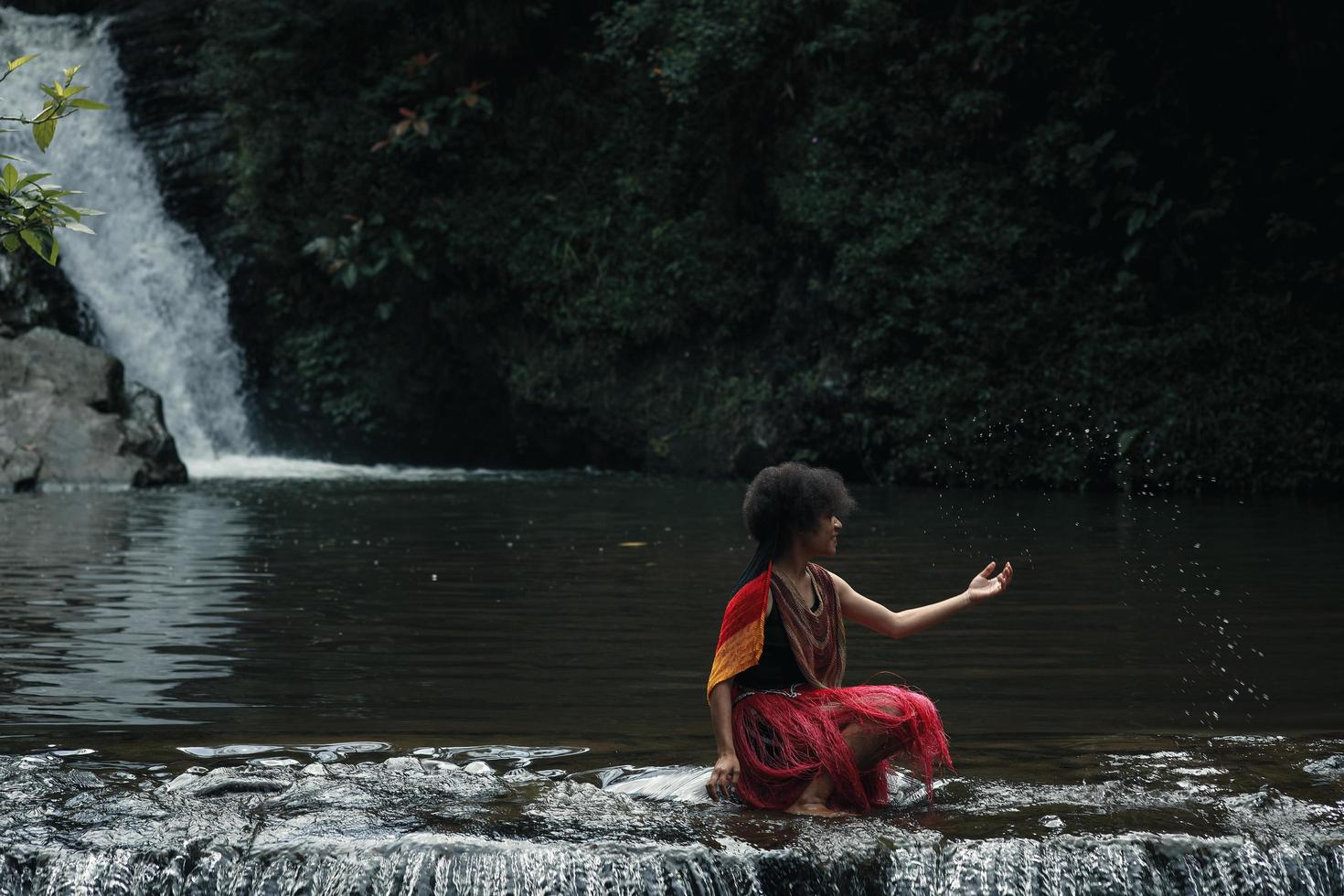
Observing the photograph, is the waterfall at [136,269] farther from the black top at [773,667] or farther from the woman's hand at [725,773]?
the woman's hand at [725,773]

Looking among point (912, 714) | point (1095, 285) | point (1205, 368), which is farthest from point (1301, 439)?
point (912, 714)

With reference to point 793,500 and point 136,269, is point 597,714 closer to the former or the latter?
point 793,500

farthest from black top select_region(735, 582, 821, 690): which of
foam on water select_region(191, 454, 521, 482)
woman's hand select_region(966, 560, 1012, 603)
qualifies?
foam on water select_region(191, 454, 521, 482)

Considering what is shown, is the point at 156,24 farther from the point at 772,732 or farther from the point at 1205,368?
the point at 772,732

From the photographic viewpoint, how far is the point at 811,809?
464cm

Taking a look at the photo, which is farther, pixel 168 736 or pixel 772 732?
pixel 168 736

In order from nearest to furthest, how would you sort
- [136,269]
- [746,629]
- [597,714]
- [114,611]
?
[746,629]
[597,714]
[114,611]
[136,269]

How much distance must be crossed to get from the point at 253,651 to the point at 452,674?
121 centimetres

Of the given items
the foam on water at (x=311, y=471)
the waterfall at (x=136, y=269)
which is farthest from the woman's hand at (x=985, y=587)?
the waterfall at (x=136, y=269)

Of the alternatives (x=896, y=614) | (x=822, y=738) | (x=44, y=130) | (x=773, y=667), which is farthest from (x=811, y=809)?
(x=44, y=130)

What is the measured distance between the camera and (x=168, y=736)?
19.4 ft

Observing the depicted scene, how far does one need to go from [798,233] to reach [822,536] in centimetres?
1699

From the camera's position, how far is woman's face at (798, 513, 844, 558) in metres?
4.69

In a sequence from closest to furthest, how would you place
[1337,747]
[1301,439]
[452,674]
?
1. [1337,747]
2. [452,674]
3. [1301,439]
